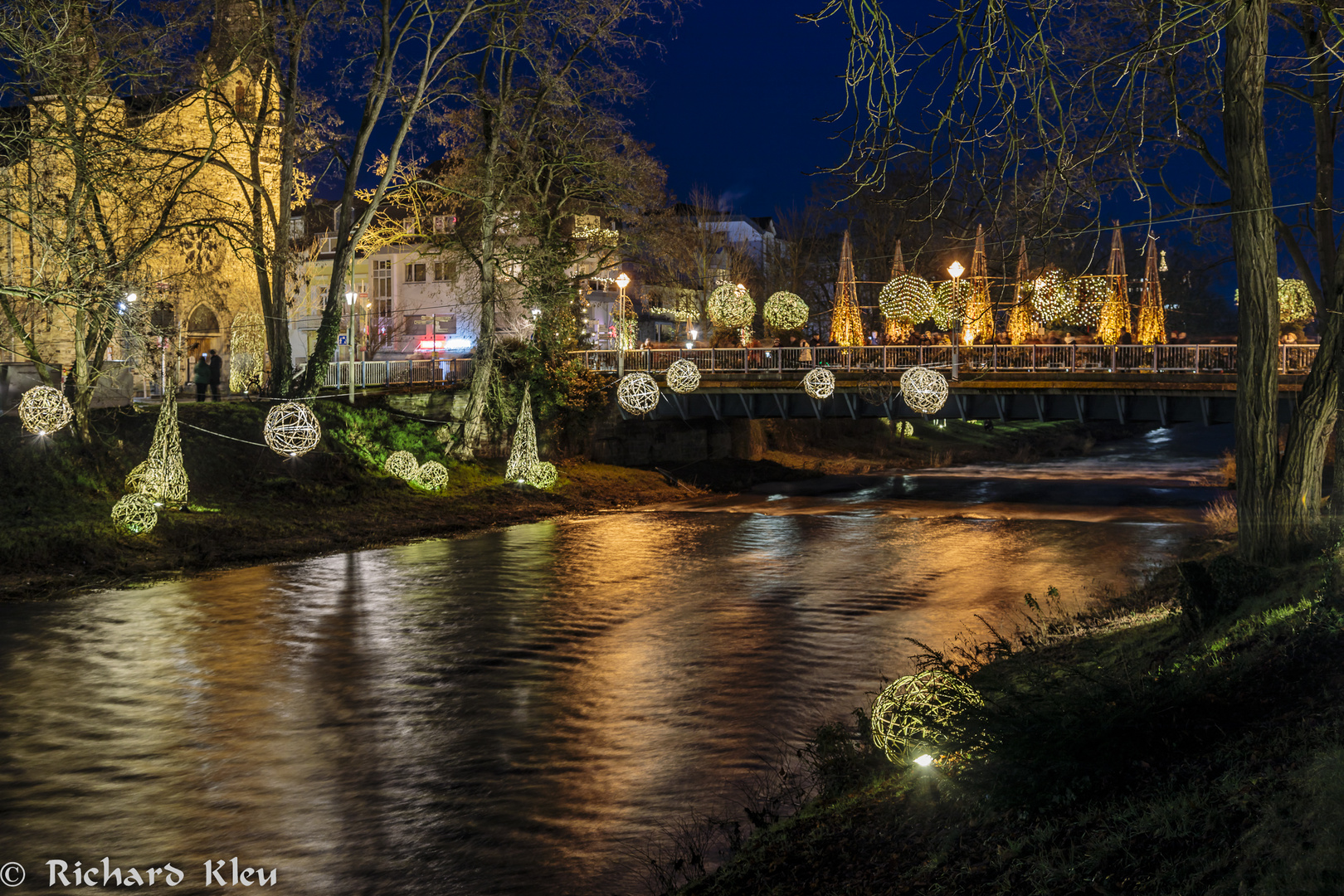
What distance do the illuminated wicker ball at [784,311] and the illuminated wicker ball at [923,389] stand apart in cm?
681

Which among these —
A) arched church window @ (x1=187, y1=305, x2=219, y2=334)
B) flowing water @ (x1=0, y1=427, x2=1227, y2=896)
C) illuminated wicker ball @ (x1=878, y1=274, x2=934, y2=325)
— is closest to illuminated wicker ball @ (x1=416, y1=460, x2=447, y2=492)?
flowing water @ (x1=0, y1=427, x2=1227, y2=896)

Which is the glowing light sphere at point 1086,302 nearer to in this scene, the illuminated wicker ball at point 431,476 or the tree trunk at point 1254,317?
the illuminated wicker ball at point 431,476

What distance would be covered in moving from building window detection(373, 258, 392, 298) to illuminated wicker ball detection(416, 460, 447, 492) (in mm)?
32742

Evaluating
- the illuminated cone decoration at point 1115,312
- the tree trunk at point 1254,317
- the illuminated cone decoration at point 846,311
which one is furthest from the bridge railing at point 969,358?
the tree trunk at point 1254,317

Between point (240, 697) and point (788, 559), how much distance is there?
520 inches

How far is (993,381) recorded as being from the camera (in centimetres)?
3312

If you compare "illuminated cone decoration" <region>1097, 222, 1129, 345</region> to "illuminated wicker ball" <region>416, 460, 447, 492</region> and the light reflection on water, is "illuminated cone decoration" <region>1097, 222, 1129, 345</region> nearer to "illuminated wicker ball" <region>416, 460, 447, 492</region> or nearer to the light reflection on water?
the light reflection on water

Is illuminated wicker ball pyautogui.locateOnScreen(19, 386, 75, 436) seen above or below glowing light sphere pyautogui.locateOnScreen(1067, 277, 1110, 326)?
below

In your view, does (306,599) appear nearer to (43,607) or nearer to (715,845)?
(43,607)

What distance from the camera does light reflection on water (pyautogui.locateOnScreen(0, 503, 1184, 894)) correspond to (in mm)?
7383

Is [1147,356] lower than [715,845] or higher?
higher

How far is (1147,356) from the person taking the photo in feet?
107

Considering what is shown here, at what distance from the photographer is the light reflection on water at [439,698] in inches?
291

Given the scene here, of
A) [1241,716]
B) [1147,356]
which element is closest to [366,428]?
[1147,356]
